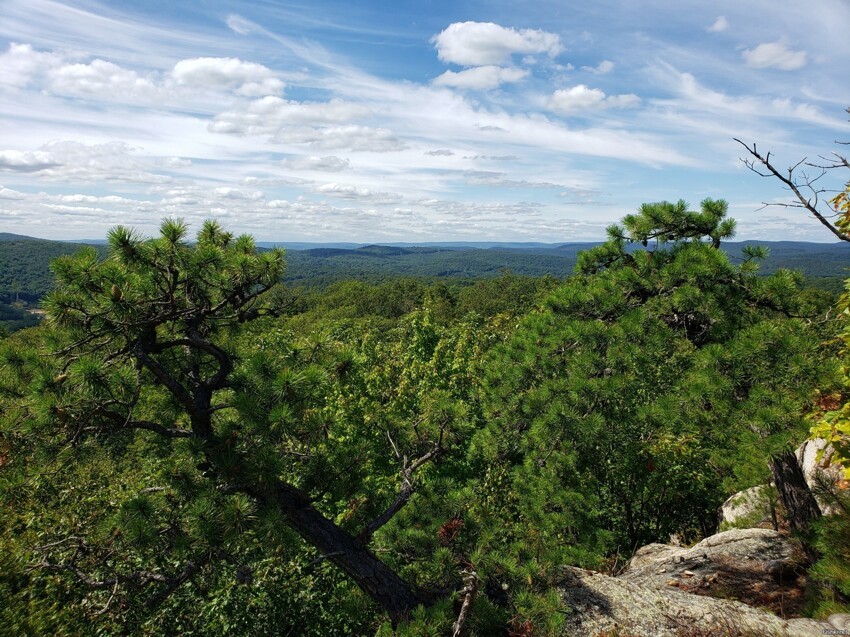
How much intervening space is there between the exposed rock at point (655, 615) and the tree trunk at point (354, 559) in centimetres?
174

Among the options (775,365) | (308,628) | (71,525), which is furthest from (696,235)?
(71,525)

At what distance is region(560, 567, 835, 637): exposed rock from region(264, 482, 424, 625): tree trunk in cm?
174

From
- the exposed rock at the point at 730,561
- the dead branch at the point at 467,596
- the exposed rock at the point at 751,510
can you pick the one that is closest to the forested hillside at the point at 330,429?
the dead branch at the point at 467,596

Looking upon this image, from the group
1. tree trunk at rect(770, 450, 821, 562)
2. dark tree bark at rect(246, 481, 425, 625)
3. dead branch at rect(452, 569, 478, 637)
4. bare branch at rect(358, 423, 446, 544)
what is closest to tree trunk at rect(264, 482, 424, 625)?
dark tree bark at rect(246, 481, 425, 625)

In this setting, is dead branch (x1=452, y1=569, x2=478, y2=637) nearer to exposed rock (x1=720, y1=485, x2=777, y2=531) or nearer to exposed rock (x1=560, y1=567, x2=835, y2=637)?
exposed rock (x1=560, y1=567, x2=835, y2=637)

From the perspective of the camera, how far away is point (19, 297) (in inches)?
6142

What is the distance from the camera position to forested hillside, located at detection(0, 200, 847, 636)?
365cm

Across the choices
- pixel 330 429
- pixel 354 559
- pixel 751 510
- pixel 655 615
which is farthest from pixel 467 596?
pixel 751 510

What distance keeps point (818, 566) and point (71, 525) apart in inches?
398

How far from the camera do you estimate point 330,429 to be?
5.74 metres

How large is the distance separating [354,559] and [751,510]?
7.60 meters

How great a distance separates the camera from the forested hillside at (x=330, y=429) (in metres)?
3.65

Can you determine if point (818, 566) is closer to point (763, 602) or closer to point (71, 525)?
point (763, 602)

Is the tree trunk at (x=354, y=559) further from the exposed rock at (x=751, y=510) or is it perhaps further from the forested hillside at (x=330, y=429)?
the exposed rock at (x=751, y=510)
